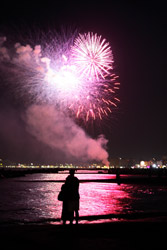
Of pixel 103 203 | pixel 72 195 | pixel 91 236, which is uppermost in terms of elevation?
pixel 72 195

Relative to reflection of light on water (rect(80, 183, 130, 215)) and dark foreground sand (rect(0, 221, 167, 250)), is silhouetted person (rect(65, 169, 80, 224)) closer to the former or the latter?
dark foreground sand (rect(0, 221, 167, 250))

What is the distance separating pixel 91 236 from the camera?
29.1 feet

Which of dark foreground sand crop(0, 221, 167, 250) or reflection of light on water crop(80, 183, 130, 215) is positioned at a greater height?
reflection of light on water crop(80, 183, 130, 215)

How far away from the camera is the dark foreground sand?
299 inches

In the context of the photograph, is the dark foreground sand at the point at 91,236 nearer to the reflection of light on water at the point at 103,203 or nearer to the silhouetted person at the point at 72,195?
the silhouetted person at the point at 72,195

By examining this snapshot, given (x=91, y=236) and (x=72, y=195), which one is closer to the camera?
(x=91, y=236)

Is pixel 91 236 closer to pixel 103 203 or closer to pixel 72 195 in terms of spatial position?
pixel 72 195

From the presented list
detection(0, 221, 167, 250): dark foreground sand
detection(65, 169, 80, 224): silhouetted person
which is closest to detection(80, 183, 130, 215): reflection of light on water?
detection(0, 221, 167, 250): dark foreground sand

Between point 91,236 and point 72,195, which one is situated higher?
point 72,195

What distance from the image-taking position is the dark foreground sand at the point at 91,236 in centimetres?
760

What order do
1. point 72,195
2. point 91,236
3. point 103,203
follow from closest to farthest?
point 91,236 < point 72,195 < point 103,203

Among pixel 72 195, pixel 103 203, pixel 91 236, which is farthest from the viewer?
pixel 103 203

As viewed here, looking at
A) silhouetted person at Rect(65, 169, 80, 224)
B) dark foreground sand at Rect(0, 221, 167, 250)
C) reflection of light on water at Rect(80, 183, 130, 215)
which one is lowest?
dark foreground sand at Rect(0, 221, 167, 250)

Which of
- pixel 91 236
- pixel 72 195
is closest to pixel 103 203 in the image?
pixel 72 195
